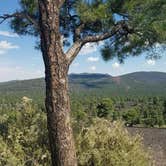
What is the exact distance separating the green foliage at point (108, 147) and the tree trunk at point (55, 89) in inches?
78.1

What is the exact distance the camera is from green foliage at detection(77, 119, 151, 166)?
832 cm

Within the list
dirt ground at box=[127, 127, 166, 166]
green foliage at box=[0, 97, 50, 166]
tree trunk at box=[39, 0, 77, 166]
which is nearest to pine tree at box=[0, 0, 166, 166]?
tree trunk at box=[39, 0, 77, 166]

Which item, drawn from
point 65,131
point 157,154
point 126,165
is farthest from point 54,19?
point 157,154

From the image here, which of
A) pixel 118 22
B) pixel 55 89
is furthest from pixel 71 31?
pixel 55 89

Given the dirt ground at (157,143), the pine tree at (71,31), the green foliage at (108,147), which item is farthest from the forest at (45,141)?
the dirt ground at (157,143)

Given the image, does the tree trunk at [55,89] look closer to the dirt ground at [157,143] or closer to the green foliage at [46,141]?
the green foliage at [46,141]

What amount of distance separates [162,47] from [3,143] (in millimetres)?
3473

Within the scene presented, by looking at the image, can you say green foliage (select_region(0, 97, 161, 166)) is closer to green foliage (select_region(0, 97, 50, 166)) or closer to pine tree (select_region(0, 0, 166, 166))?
green foliage (select_region(0, 97, 50, 166))

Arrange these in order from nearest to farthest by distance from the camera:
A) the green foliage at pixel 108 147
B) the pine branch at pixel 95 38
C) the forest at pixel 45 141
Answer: the pine branch at pixel 95 38, the forest at pixel 45 141, the green foliage at pixel 108 147

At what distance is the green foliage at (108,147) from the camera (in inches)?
328

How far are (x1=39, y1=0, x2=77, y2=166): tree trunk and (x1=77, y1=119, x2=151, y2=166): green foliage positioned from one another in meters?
1.98

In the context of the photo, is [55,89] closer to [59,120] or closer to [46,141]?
[59,120]

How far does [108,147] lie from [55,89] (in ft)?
8.95

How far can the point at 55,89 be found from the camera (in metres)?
6.25
